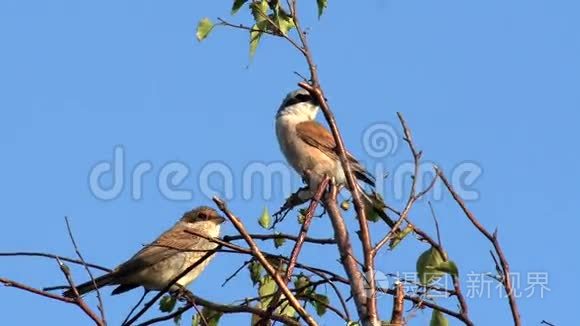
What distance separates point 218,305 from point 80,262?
0.65m

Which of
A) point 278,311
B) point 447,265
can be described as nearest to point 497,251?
point 447,265

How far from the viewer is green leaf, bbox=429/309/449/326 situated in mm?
3291

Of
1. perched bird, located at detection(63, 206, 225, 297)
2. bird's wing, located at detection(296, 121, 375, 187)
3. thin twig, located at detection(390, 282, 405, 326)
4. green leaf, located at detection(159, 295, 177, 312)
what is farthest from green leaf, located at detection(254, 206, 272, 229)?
bird's wing, located at detection(296, 121, 375, 187)

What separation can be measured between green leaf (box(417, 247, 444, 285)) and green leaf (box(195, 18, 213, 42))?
150 cm

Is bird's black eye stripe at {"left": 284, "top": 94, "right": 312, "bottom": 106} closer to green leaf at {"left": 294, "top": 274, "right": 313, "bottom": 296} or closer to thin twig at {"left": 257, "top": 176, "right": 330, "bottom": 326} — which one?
green leaf at {"left": 294, "top": 274, "right": 313, "bottom": 296}

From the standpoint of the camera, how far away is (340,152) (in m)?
3.25

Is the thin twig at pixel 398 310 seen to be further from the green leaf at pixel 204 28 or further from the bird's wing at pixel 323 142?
the bird's wing at pixel 323 142

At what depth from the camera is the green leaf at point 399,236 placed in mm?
3348

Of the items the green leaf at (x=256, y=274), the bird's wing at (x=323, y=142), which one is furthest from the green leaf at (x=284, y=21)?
the bird's wing at (x=323, y=142)

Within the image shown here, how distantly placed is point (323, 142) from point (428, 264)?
4250 millimetres

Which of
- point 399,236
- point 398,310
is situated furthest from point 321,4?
point 398,310

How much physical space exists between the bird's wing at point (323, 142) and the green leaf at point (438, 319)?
12.3 feet

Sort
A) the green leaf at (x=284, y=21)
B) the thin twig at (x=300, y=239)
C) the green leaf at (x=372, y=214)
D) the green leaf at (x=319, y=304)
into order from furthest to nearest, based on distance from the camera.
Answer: the green leaf at (x=372, y=214), the green leaf at (x=319, y=304), the green leaf at (x=284, y=21), the thin twig at (x=300, y=239)

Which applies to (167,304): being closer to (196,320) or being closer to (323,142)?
(196,320)
